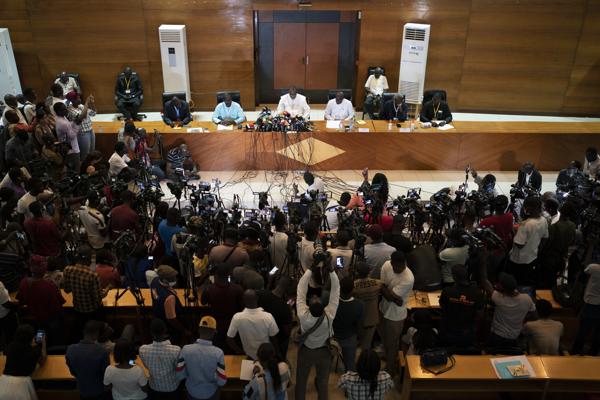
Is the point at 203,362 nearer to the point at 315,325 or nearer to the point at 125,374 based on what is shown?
the point at 125,374

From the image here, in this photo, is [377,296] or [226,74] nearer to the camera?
[377,296]

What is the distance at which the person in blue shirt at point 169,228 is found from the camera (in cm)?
609

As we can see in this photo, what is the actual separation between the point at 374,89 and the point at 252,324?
8548 mm

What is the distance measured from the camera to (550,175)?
10180 mm

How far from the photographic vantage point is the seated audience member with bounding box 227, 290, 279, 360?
4.61 m

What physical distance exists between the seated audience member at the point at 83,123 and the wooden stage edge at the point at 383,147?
494mm

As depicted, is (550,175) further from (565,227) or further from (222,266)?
(222,266)

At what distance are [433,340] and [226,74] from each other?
9094 millimetres

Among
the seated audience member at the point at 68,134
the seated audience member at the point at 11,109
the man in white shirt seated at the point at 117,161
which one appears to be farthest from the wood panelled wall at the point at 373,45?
the man in white shirt seated at the point at 117,161

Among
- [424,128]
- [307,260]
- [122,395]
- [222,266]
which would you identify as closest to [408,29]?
[424,128]

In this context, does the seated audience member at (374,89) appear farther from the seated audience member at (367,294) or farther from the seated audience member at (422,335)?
the seated audience member at (422,335)

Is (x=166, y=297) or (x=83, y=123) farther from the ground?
(x=83, y=123)

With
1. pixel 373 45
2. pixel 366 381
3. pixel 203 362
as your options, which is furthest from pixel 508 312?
pixel 373 45

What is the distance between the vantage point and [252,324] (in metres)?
4.62
